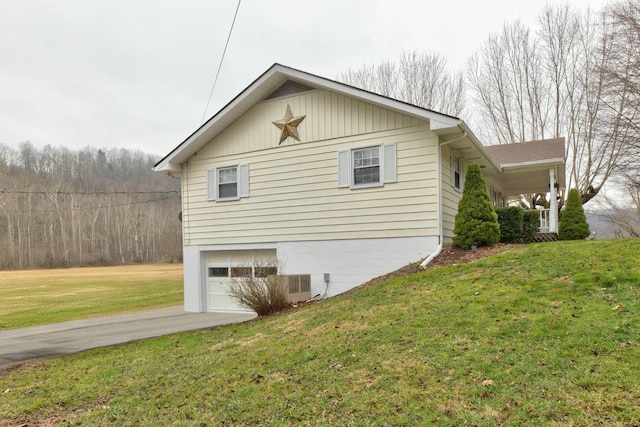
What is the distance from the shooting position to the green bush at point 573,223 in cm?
1428

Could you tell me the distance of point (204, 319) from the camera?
11875mm

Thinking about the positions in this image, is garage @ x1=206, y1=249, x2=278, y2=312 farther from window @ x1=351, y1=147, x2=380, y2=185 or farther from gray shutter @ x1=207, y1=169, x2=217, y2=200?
window @ x1=351, y1=147, x2=380, y2=185

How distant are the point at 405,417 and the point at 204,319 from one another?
9.65 m

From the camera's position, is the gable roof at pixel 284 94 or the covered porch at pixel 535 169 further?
the covered porch at pixel 535 169

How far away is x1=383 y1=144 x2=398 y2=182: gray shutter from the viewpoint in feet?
35.3

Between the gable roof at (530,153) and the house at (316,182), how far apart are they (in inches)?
9.3

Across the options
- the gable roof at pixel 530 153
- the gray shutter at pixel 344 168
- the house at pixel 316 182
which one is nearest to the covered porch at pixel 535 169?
the gable roof at pixel 530 153

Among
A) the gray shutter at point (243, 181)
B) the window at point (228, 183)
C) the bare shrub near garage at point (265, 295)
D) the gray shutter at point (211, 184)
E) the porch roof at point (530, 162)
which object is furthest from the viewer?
the porch roof at point (530, 162)

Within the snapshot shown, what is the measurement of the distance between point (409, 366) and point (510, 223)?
978 cm

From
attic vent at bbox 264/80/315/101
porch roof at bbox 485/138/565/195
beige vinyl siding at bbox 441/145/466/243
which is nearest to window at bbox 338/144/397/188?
beige vinyl siding at bbox 441/145/466/243

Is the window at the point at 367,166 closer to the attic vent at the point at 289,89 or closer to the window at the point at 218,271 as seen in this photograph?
the attic vent at the point at 289,89

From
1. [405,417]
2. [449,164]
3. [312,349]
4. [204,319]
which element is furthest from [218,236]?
[405,417]

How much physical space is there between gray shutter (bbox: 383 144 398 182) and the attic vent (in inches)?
122

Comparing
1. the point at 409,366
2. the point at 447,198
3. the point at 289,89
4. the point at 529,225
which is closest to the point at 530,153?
the point at 529,225
